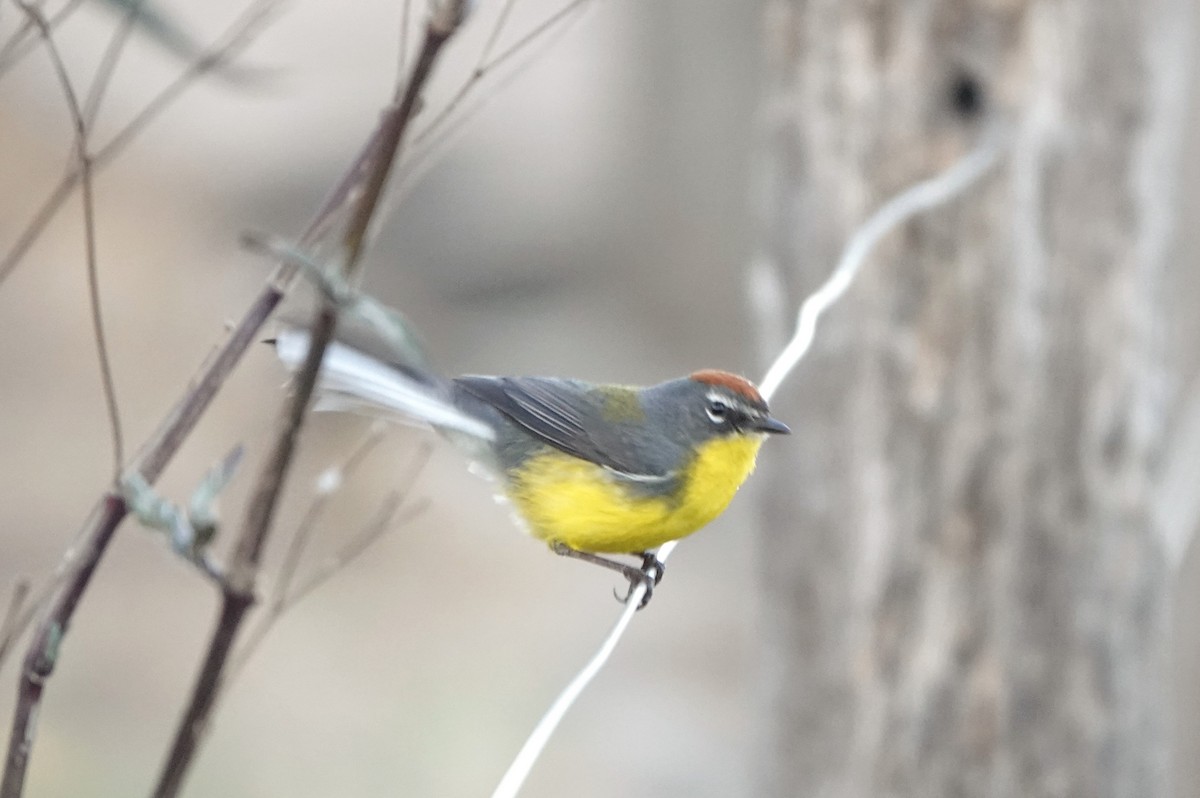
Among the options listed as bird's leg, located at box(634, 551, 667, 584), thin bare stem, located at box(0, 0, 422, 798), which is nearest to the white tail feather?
thin bare stem, located at box(0, 0, 422, 798)

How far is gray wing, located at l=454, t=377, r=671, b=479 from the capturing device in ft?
8.94

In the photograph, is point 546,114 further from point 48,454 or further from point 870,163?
point 870,163

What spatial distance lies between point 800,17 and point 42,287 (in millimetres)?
6704

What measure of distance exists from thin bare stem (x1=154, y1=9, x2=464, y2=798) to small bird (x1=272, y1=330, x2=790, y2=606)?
5.41ft

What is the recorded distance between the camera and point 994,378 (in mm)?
3637

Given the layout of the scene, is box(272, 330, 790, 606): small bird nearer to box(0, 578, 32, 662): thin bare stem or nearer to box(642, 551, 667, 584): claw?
box(642, 551, 667, 584): claw

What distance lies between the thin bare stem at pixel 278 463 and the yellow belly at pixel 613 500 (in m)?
1.74

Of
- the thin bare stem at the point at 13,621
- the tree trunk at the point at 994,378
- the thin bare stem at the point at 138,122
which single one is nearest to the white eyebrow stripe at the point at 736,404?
the tree trunk at the point at 994,378

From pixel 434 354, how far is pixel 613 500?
3761mm

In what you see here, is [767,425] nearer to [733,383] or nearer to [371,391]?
[733,383]

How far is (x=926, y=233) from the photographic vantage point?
3.63m

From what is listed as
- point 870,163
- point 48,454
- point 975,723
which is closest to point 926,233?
point 870,163

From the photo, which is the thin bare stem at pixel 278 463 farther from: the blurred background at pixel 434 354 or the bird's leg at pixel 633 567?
the blurred background at pixel 434 354

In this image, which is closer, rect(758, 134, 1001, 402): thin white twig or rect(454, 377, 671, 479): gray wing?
rect(454, 377, 671, 479): gray wing
